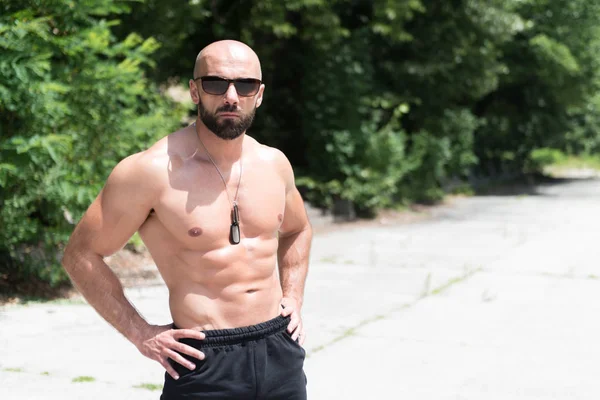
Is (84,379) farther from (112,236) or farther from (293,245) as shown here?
(112,236)

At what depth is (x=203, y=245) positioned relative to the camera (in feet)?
7.80

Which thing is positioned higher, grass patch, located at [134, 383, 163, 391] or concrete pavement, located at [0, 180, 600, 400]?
grass patch, located at [134, 383, 163, 391]

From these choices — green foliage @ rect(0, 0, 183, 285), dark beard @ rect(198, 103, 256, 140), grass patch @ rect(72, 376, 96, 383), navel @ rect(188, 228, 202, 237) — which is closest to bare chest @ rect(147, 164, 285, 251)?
navel @ rect(188, 228, 202, 237)

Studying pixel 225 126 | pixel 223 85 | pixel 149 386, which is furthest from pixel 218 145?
pixel 149 386

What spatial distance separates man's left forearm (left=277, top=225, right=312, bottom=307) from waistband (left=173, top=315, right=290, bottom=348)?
0.30 meters

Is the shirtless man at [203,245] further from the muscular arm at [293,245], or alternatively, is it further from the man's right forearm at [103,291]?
the muscular arm at [293,245]

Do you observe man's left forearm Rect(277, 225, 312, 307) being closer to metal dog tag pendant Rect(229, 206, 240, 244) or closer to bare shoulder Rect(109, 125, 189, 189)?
metal dog tag pendant Rect(229, 206, 240, 244)

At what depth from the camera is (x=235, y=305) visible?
2.43m

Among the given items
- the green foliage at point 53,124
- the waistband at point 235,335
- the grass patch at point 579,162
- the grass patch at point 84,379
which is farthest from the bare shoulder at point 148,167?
the grass patch at point 579,162

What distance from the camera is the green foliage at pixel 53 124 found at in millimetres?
6160

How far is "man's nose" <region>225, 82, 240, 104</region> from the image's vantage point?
7.64 feet

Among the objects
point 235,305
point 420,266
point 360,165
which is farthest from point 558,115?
point 235,305

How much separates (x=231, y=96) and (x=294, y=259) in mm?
751

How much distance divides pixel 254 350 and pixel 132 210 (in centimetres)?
54
